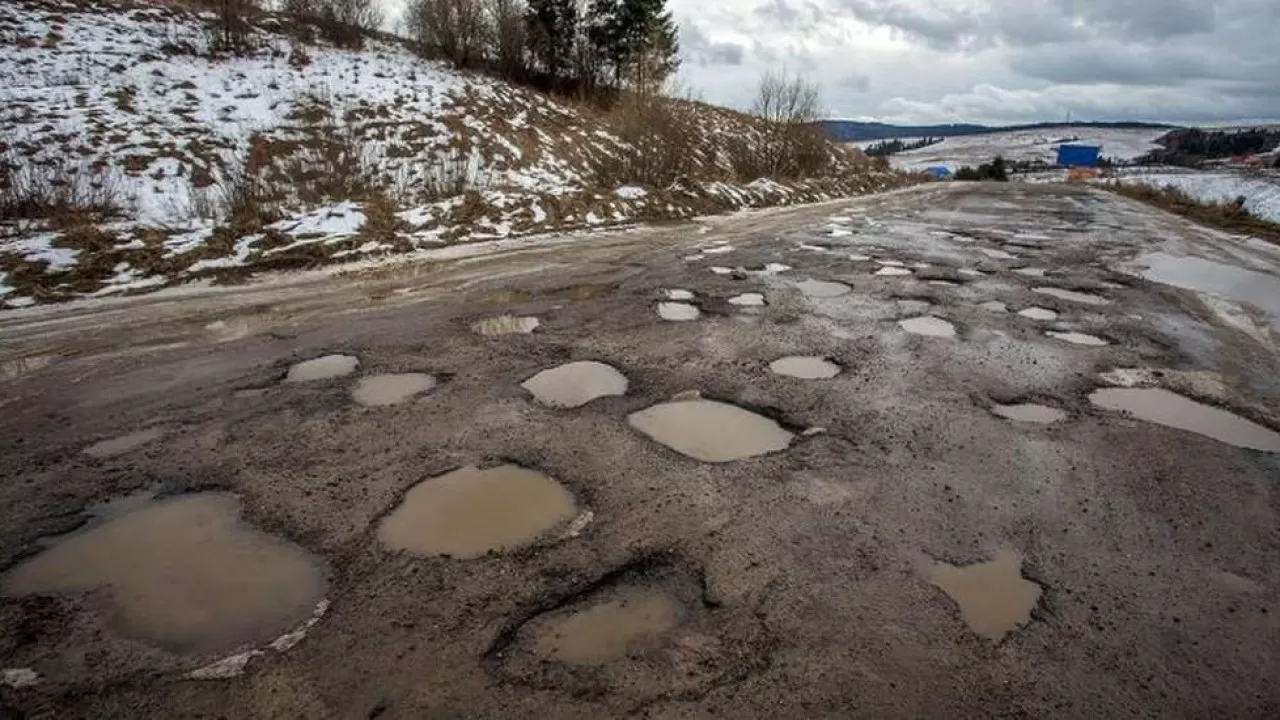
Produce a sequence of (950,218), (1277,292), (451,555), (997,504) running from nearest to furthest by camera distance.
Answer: (451,555) → (997,504) → (1277,292) → (950,218)

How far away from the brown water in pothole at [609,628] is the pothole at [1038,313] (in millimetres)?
5527

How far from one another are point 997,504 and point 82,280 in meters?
8.69

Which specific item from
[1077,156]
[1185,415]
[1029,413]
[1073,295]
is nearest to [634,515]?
[1029,413]

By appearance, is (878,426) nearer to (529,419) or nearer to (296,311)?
(529,419)

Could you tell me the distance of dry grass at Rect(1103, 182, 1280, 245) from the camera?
14141mm

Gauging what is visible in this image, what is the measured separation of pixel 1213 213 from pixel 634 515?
22.1m

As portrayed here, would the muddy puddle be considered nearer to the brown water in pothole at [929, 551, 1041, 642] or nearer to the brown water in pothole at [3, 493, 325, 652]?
the brown water in pothole at [929, 551, 1041, 642]

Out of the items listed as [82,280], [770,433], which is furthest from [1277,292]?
[82,280]

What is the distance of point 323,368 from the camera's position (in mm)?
4699

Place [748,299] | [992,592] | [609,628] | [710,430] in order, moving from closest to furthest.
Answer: [609,628], [992,592], [710,430], [748,299]

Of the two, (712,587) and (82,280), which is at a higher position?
(82,280)

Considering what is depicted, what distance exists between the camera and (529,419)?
12.7 feet

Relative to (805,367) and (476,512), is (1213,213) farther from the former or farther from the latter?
(476,512)

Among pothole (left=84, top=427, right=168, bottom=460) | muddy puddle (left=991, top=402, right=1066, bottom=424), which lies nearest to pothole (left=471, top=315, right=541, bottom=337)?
pothole (left=84, top=427, right=168, bottom=460)
